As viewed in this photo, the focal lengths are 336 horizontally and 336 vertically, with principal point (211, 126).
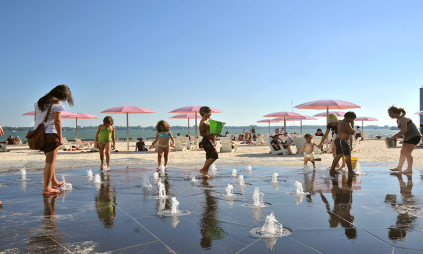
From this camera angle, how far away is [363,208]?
450cm

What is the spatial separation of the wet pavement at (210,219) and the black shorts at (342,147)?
1186 mm

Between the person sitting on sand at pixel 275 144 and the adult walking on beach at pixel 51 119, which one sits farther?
the person sitting on sand at pixel 275 144

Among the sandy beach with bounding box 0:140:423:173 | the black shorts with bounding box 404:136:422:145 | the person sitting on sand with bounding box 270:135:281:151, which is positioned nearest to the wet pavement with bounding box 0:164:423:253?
the black shorts with bounding box 404:136:422:145

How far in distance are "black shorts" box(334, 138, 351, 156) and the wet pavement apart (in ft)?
3.89

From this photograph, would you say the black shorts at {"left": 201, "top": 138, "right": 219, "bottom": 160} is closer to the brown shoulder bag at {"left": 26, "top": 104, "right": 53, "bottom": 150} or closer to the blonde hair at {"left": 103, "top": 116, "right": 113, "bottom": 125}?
the blonde hair at {"left": 103, "top": 116, "right": 113, "bottom": 125}

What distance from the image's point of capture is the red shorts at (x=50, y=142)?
212 inches

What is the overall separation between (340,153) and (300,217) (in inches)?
169

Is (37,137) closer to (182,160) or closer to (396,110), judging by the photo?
(396,110)

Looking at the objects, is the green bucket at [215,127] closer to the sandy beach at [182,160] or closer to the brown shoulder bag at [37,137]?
the sandy beach at [182,160]

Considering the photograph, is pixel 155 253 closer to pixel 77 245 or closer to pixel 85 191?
pixel 77 245

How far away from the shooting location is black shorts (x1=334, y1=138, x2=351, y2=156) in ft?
25.3

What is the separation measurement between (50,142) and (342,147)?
240 inches

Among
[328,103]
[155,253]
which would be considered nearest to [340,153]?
[155,253]

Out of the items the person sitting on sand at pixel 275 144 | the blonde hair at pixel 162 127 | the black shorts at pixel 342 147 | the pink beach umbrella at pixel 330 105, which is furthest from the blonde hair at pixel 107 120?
the pink beach umbrella at pixel 330 105
